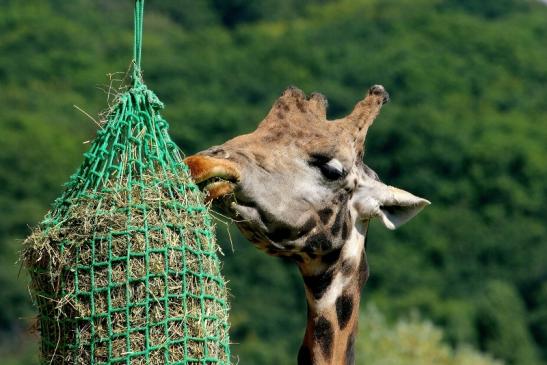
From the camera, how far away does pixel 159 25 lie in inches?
4584

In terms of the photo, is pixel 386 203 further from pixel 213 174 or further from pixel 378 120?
pixel 378 120

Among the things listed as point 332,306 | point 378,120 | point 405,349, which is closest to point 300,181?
point 332,306

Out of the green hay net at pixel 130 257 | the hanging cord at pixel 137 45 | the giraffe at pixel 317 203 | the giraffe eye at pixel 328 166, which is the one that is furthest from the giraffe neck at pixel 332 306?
the hanging cord at pixel 137 45

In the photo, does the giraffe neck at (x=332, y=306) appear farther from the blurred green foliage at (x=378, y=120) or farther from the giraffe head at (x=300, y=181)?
the blurred green foliage at (x=378, y=120)

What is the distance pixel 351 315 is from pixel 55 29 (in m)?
97.0

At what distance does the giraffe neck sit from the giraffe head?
0.10m

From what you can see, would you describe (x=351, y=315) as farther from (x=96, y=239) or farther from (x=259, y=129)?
(x=96, y=239)

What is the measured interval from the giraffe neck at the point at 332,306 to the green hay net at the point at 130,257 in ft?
3.07

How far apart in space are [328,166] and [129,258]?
171 centimetres

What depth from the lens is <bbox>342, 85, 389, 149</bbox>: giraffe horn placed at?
9.34m

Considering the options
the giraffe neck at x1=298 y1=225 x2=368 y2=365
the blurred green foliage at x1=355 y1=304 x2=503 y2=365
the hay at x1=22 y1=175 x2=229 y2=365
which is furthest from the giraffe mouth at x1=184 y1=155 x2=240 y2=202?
the blurred green foliage at x1=355 y1=304 x2=503 y2=365

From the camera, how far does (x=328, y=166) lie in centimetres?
898

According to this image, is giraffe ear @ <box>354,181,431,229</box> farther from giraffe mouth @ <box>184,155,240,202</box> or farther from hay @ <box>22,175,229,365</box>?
hay @ <box>22,175,229,365</box>

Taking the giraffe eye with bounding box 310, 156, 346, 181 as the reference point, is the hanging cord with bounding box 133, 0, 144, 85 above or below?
above
